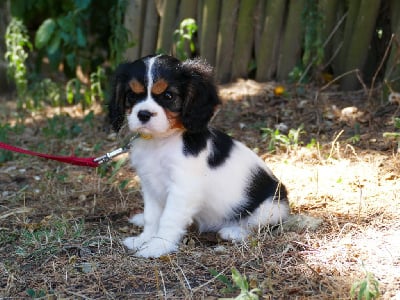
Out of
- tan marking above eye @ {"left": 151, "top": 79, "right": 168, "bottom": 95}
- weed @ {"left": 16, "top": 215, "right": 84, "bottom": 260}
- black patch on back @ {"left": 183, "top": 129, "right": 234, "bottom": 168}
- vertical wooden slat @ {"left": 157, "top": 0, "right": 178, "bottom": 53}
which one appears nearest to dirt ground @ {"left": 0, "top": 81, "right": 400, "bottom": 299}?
weed @ {"left": 16, "top": 215, "right": 84, "bottom": 260}

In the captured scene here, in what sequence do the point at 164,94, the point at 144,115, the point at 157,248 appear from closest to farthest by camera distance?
1. the point at 144,115
2. the point at 164,94
3. the point at 157,248

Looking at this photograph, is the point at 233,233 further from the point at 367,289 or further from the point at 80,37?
the point at 80,37

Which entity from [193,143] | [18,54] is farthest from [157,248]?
[18,54]

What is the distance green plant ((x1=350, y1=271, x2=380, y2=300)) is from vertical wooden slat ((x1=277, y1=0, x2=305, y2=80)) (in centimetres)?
410

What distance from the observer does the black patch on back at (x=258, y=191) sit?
4.29m

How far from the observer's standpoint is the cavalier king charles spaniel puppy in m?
3.76

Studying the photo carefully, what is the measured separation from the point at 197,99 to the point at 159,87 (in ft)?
0.90

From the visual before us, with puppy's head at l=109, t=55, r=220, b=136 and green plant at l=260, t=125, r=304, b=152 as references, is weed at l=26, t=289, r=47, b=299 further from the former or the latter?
green plant at l=260, t=125, r=304, b=152

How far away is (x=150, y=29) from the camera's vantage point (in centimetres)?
744

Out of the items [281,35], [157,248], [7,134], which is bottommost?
[7,134]

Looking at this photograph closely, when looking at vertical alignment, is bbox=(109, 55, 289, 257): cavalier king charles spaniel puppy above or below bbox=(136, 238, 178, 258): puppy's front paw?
above

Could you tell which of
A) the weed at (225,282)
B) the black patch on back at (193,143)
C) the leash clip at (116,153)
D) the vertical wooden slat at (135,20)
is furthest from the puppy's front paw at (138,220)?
the vertical wooden slat at (135,20)

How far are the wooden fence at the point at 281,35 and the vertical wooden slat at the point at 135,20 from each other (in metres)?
0.01

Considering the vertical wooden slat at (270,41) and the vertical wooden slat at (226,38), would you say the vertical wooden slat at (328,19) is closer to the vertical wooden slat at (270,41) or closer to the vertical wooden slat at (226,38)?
the vertical wooden slat at (270,41)
